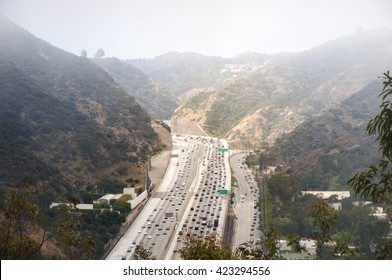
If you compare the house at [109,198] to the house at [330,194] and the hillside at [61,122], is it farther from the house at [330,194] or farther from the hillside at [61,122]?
the house at [330,194]

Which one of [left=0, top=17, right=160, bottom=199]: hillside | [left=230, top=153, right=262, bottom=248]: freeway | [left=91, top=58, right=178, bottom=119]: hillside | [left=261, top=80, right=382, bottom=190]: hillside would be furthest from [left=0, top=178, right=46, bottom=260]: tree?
[left=91, top=58, right=178, bottom=119]: hillside

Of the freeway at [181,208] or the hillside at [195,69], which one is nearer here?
the freeway at [181,208]

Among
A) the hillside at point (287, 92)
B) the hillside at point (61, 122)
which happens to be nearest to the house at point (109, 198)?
the hillside at point (61, 122)

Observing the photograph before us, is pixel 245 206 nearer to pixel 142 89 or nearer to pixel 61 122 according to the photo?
pixel 61 122

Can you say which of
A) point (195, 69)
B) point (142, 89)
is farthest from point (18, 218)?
point (195, 69)

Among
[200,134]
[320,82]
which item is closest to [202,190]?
[200,134]

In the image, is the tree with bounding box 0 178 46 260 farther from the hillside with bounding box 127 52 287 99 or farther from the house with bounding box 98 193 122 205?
the hillside with bounding box 127 52 287 99
